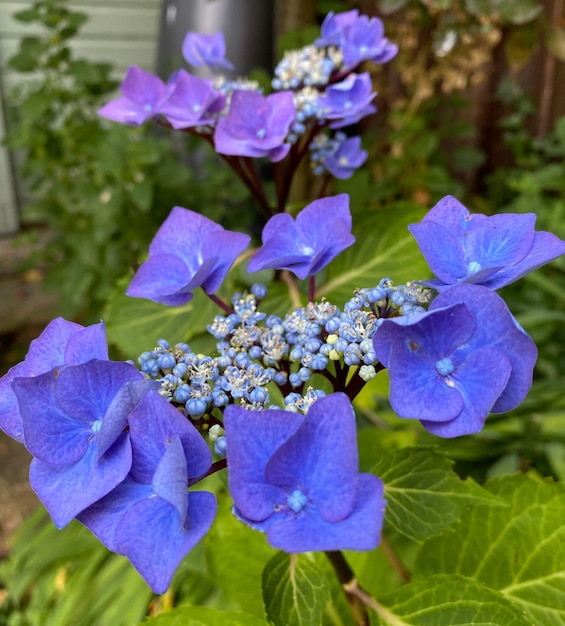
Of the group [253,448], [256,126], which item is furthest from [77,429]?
[256,126]

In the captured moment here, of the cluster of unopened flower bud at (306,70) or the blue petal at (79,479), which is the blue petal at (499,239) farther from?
the cluster of unopened flower bud at (306,70)

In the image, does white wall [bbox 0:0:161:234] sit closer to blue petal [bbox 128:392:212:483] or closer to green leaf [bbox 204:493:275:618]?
green leaf [bbox 204:493:275:618]

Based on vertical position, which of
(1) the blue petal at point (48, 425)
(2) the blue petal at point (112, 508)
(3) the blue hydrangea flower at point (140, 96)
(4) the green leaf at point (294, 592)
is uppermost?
(3) the blue hydrangea flower at point (140, 96)

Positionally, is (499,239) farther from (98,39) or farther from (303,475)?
(98,39)

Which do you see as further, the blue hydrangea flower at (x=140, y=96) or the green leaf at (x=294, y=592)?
the blue hydrangea flower at (x=140, y=96)

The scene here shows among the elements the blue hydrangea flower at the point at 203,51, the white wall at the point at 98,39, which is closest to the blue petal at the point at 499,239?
the blue hydrangea flower at the point at 203,51
